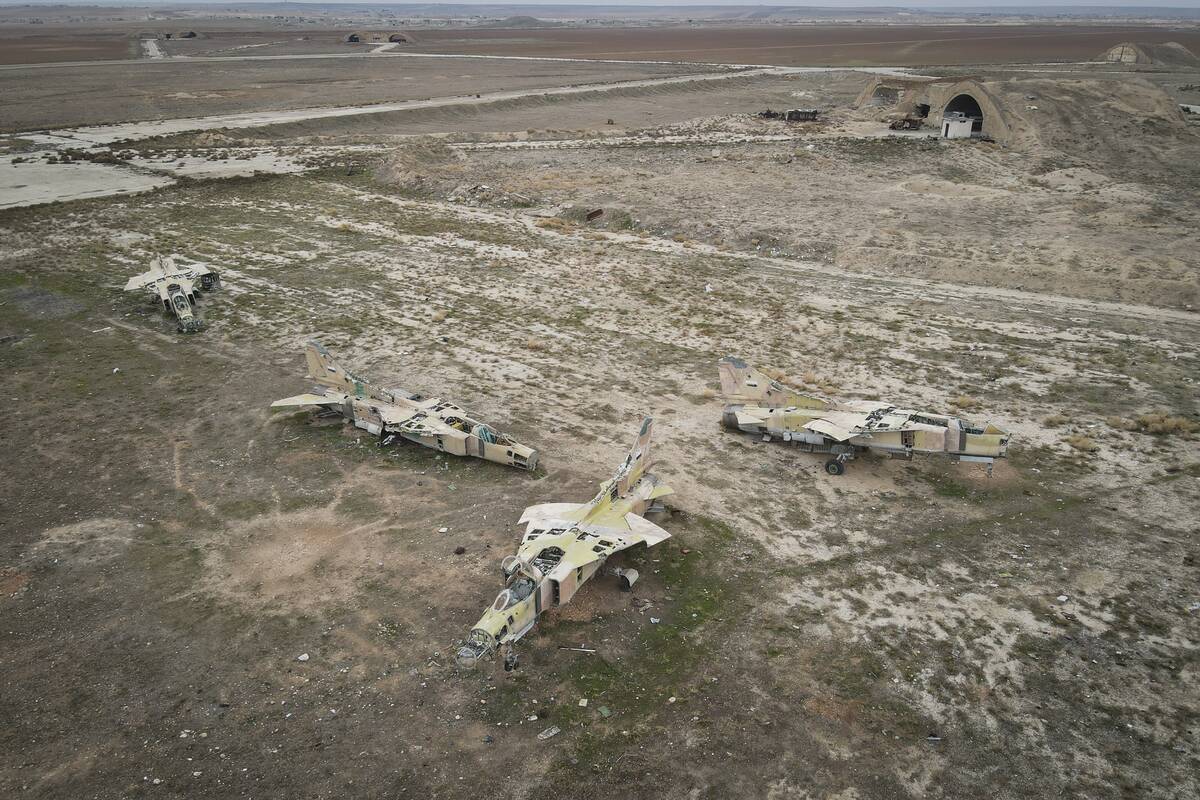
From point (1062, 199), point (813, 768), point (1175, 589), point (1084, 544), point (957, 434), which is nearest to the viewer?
point (813, 768)

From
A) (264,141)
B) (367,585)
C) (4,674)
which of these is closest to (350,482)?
(367,585)

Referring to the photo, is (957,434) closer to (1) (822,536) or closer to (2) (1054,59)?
(1) (822,536)

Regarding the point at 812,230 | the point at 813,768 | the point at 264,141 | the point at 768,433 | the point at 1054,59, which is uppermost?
the point at 1054,59

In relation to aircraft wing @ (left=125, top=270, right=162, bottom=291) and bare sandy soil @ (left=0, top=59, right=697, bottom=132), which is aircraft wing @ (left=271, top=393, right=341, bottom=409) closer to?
aircraft wing @ (left=125, top=270, right=162, bottom=291)

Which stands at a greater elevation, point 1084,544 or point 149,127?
point 149,127

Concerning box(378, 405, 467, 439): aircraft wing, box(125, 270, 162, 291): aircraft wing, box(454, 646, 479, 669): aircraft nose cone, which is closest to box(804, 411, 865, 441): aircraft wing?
box(378, 405, 467, 439): aircraft wing

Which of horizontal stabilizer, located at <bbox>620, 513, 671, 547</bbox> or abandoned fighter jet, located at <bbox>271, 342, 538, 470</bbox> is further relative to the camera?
abandoned fighter jet, located at <bbox>271, 342, 538, 470</bbox>

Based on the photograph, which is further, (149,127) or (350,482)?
(149,127)

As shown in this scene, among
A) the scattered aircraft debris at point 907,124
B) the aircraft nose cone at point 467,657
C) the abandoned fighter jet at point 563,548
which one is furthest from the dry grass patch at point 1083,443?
the scattered aircraft debris at point 907,124
